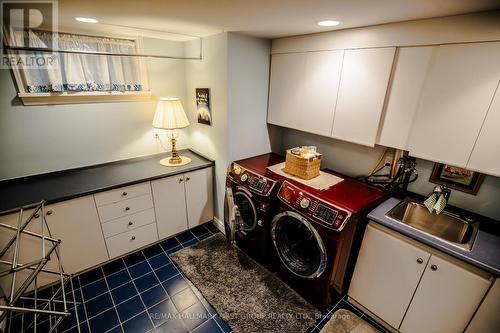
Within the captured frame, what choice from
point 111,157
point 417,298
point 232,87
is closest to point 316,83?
point 232,87

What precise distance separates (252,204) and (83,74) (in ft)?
6.42

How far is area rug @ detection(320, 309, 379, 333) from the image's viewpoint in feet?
5.74

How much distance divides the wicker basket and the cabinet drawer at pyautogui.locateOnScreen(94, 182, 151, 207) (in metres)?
1.39

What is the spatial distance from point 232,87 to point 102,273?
215cm

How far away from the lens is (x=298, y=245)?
201 cm

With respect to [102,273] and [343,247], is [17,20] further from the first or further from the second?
[343,247]

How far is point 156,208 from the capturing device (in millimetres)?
2369

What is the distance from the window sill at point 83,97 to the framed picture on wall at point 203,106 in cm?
54

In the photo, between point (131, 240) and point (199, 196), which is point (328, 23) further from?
point (131, 240)

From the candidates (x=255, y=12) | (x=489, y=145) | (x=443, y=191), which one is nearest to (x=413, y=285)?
(x=443, y=191)

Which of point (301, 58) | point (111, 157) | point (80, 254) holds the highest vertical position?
point (301, 58)

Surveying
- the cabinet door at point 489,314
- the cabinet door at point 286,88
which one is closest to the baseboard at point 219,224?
the cabinet door at point 286,88

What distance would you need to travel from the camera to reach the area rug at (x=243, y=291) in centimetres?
179

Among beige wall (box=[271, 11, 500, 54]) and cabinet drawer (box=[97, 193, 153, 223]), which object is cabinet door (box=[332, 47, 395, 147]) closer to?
beige wall (box=[271, 11, 500, 54])
